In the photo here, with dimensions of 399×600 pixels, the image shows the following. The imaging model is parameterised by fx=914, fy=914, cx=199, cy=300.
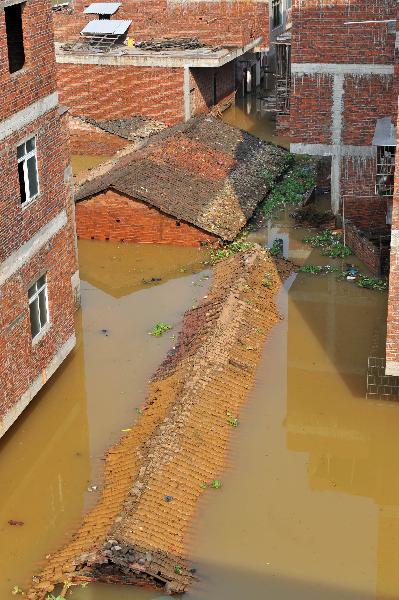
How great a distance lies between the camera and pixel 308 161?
30.9 m

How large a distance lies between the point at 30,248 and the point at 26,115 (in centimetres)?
222

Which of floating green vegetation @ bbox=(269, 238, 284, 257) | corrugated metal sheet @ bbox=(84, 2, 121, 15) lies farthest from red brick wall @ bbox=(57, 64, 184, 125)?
floating green vegetation @ bbox=(269, 238, 284, 257)

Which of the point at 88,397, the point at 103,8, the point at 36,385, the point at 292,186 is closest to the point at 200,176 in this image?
the point at 292,186

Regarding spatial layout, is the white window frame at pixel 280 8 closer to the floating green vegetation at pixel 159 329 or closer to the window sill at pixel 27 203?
the floating green vegetation at pixel 159 329

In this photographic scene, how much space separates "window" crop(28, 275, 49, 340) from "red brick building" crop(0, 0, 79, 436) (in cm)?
2

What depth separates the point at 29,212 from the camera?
50.1ft

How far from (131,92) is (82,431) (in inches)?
877

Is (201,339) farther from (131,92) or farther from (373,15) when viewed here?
(131,92)

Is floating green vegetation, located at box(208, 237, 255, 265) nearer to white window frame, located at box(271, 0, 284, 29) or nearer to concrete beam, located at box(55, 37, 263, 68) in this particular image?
concrete beam, located at box(55, 37, 263, 68)

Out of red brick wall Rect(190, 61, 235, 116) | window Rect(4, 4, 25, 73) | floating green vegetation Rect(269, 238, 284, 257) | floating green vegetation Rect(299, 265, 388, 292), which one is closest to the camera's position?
window Rect(4, 4, 25, 73)

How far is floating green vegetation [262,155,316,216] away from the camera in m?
27.1

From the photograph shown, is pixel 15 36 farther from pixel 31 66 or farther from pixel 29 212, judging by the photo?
pixel 29 212

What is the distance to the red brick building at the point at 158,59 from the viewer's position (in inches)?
1401

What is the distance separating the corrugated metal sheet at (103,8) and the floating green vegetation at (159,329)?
987 inches
